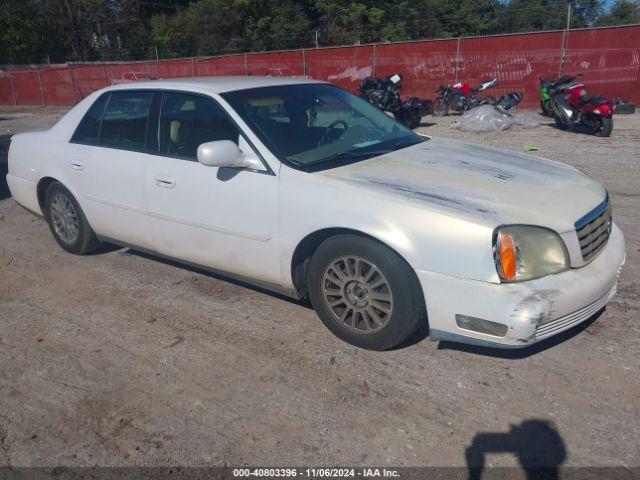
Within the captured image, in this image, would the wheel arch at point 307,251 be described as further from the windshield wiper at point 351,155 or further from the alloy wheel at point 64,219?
the alloy wheel at point 64,219

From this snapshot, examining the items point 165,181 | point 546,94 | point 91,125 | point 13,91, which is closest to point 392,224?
point 165,181

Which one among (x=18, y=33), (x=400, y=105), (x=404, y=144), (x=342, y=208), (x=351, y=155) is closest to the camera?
(x=342, y=208)

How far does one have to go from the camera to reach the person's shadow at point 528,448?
8.06 ft

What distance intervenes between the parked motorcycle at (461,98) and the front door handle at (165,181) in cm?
1238

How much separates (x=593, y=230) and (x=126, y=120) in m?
3.45

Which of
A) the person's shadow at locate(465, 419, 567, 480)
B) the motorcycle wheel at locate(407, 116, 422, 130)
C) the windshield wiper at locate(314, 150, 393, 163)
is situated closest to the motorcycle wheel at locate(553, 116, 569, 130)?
the motorcycle wheel at locate(407, 116, 422, 130)

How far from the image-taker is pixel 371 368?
10.7ft

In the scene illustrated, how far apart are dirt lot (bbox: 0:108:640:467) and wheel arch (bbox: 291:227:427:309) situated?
32cm

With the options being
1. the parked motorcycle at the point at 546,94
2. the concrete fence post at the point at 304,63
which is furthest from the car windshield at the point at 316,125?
the concrete fence post at the point at 304,63

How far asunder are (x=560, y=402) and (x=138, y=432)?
2089mm

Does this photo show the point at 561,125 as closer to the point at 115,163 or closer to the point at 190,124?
the point at 190,124

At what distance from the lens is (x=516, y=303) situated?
2838mm

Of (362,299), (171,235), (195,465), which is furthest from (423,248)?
(171,235)

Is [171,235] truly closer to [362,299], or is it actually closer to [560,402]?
[362,299]
